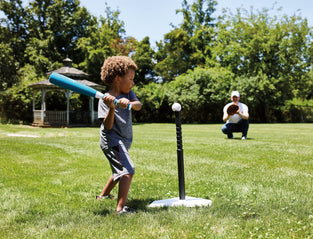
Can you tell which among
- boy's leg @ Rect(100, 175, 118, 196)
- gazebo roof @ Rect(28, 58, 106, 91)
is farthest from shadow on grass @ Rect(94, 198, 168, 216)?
gazebo roof @ Rect(28, 58, 106, 91)

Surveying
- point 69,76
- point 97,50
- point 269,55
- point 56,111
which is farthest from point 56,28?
point 269,55

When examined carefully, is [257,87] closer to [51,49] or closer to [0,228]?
[51,49]

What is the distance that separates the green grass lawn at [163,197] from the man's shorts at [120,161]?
1.38ft

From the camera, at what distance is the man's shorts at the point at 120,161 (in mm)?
3131

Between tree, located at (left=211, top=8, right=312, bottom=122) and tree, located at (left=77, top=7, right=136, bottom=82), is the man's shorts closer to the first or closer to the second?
tree, located at (left=77, top=7, right=136, bottom=82)

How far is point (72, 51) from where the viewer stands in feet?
112

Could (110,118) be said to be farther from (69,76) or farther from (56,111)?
(56,111)

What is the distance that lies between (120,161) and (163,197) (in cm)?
97

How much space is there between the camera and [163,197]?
3814mm

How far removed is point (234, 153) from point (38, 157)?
4574 mm

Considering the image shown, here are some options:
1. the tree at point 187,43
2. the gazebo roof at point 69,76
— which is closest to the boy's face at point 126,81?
the gazebo roof at point 69,76

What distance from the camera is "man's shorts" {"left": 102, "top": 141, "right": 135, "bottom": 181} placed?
3.13 metres

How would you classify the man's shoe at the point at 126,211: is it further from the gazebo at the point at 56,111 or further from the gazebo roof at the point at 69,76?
the gazebo at the point at 56,111

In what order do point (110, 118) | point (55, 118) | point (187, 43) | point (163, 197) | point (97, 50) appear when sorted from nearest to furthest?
point (110, 118), point (163, 197), point (55, 118), point (97, 50), point (187, 43)
